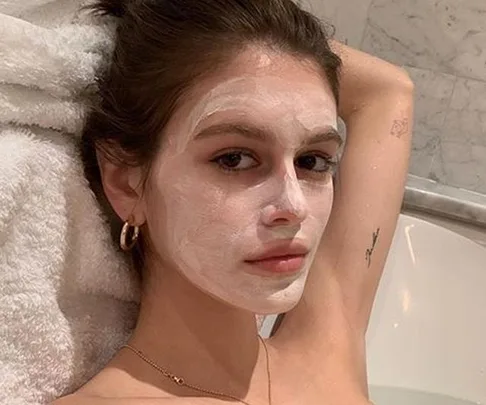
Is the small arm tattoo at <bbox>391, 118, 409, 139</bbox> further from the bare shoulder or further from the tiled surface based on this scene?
the tiled surface

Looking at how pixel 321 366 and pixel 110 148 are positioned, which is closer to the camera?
pixel 110 148

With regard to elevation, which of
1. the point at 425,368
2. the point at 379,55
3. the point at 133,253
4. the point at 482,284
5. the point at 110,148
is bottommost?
the point at 425,368

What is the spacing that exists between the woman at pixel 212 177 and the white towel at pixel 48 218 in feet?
0.09

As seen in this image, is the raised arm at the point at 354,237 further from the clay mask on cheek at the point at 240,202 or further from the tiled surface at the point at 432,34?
the tiled surface at the point at 432,34

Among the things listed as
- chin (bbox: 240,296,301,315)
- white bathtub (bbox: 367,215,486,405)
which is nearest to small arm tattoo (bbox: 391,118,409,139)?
chin (bbox: 240,296,301,315)

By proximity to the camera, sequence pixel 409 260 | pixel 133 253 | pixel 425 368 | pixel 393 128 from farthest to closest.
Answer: pixel 409 260, pixel 425 368, pixel 393 128, pixel 133 253

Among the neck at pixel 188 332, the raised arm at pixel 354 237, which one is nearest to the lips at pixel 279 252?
the neck at pixel 188 332

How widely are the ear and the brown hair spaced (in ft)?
0.03

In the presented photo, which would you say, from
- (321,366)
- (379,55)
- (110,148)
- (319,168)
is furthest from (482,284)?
(110,148)

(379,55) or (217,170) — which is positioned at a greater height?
(217,170)

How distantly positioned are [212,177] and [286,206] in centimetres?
8

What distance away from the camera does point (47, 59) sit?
81cm

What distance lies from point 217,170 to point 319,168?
0.36ft

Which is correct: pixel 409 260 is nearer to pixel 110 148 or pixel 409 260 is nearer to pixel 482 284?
pixel 482 284
